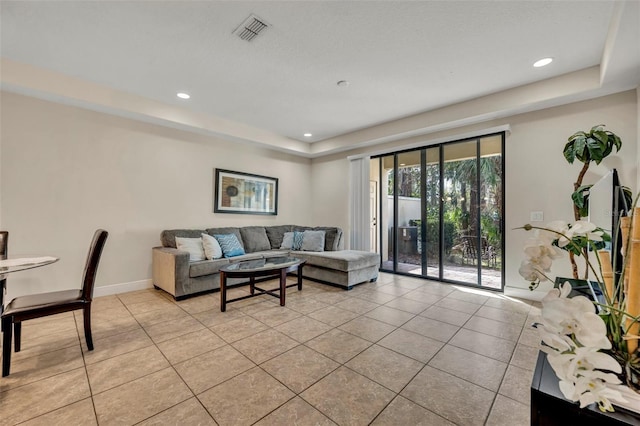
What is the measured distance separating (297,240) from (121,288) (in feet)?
9.18

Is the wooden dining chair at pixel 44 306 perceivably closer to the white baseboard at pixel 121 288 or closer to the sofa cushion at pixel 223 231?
the white baseboard at pixel 121 288

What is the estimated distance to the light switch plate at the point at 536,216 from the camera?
344cm

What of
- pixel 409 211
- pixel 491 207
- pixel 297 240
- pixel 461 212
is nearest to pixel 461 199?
pixel 461 212

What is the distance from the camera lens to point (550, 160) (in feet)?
11.1

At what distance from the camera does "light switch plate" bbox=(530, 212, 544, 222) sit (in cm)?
344

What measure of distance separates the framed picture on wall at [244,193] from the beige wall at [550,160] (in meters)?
3.71

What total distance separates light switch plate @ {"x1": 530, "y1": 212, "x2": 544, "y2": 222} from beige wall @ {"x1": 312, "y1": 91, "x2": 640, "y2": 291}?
0.15 feet

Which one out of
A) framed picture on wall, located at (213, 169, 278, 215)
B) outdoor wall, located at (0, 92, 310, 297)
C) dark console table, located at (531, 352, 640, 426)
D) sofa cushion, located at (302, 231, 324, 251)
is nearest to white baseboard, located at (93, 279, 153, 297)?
outdoor wall, located at (0, 92, 310, 297)

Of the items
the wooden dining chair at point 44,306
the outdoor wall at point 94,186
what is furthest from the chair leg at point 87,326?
the outdoor wall at point 94,186

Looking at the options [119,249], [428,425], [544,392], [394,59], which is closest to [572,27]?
[394,59]

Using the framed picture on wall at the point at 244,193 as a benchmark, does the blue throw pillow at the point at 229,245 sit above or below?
below

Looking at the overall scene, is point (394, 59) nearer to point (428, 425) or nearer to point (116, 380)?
point (428, 425)

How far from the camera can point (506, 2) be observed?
6.63 ft

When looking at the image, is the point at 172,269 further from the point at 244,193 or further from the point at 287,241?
the point at 287,241
